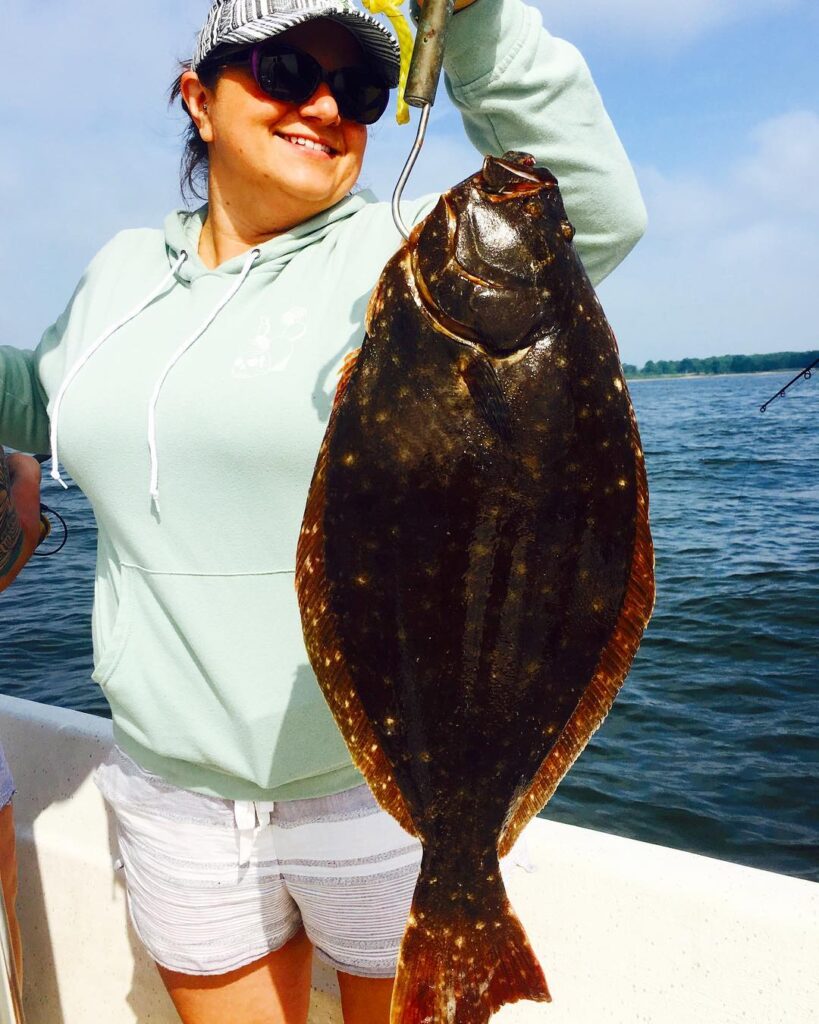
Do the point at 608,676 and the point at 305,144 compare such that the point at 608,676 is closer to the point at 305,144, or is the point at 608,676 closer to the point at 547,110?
the point at 547,110

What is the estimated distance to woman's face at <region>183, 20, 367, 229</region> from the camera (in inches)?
76.0

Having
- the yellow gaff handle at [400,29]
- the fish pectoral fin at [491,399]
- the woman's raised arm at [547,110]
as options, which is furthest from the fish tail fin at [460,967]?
the yellow gaff handle at [400,29]

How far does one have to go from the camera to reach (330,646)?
1572 mm

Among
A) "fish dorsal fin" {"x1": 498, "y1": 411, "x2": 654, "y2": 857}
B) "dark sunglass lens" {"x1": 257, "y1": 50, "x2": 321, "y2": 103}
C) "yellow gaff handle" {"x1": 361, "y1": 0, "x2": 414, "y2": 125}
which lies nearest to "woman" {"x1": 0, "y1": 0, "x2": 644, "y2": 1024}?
"dark sunglass lens" {"x1": 257, "y1": 50, "x2": 321, "y2": 103}

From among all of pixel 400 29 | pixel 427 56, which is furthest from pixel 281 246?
pixel 427 56

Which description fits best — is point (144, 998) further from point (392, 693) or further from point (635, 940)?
point (392, 693)

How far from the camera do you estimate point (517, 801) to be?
1652 millimetres

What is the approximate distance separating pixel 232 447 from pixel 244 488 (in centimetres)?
A: 10

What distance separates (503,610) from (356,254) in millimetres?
964

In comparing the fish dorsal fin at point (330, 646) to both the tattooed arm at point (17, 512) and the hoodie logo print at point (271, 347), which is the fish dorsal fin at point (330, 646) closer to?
the hoodie logo print at point (271, 347)

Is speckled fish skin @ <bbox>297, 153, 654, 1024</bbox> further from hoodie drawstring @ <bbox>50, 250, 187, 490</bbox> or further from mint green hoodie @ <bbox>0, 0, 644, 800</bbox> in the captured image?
hoodie drawstring @ <bbox>50, 250, 187, 490</bbox>

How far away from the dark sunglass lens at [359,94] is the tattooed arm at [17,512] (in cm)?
148

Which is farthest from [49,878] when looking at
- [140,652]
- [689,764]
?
[689,764]

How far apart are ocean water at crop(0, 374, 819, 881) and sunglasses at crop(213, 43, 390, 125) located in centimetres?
620
